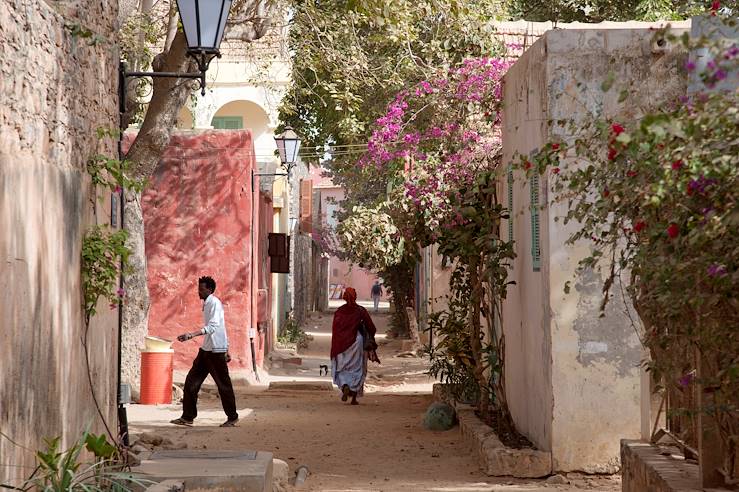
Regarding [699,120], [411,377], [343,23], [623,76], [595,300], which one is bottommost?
[411,377]

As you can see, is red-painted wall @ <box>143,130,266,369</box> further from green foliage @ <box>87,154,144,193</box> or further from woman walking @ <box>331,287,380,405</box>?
green foliage @ <box>87,154,144,193</box>

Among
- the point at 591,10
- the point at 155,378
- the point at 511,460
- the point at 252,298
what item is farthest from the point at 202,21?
the point at 591,10

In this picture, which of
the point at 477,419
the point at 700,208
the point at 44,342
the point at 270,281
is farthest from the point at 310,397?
the point at 700,208

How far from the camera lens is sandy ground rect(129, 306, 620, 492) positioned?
977 centimetres

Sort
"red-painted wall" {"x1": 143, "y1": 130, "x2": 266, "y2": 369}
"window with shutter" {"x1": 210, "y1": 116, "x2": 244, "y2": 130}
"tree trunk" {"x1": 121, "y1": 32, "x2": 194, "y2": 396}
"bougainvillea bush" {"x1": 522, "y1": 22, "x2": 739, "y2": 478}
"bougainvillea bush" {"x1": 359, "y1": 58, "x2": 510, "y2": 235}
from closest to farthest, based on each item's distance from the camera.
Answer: "bougainvillea bush" {"x1": 522, "y1": 22, "x2": 739, "y2": 478} → "tree trunk" {"x1": 121, "y1": 32, "x2": 194, "y2": 396} → "bougainvillea bush" {"x1": 359, "y1": 58, "x2": 510, "y2": 235} → "red-painted wall" {"x1": 143, "y1": 130, "x2": 266, "y2": 369} → "window with shutter" {"x1": 210, "y1": 116, "x2": 244, "y2": 130}

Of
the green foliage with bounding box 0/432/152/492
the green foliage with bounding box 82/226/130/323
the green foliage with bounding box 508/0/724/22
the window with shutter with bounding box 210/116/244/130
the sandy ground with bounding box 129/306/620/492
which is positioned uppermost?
the green foliage with bounding box 508/0/724/22

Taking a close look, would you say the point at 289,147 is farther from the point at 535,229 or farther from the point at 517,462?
the point at 517,462

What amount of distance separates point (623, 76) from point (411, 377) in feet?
42.6

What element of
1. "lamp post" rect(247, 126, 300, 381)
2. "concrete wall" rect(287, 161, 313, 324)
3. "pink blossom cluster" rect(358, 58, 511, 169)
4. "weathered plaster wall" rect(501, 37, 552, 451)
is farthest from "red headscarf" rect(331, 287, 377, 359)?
"concrete wall" rect(287, 161, 313, 324)

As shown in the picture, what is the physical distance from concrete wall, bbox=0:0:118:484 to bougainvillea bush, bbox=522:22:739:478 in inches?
97.5

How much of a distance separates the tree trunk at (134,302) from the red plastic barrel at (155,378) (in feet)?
1.04

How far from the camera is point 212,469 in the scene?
8.17 meters

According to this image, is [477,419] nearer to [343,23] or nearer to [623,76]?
[623,76]

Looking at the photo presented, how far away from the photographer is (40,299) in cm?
616
